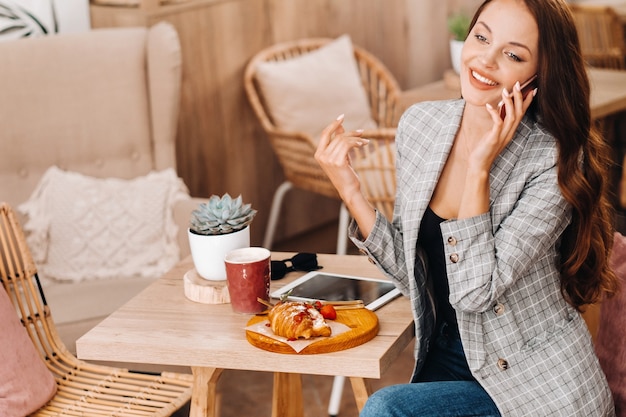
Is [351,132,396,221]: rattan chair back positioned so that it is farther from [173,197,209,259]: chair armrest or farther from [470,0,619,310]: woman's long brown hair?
[470,0,619,310]: woman's long brown hair

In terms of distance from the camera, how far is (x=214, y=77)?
11.0 feet

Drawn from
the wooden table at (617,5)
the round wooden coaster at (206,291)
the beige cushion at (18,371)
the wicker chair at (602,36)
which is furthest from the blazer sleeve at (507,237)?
the wooden table at (617,5)

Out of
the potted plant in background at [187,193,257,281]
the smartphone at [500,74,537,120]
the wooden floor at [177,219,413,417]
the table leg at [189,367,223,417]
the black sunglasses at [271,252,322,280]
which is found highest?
the smartphone at [500,74,537,120]

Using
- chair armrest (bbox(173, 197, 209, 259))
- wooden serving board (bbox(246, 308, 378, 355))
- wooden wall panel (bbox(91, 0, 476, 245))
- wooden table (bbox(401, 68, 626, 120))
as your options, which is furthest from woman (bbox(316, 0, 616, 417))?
wooden wall panel (bbox(91, 0, 476, 245))

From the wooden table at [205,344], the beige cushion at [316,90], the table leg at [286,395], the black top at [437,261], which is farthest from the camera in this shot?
the beige cushion at [316,90]

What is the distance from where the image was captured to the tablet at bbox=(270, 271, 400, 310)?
177 centimetres

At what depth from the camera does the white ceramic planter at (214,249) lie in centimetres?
178

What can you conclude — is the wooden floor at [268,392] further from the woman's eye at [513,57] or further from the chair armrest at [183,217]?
the woman's eye at [513,57]

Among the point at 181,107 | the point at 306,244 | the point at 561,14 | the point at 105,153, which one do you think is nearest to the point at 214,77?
the point at 181,107

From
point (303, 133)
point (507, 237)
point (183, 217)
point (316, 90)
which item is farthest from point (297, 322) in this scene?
point (316, 90)

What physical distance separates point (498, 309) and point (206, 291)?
511mm

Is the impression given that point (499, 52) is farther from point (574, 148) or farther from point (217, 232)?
point (217, 232)

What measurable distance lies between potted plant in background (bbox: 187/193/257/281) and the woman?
199 millimetres

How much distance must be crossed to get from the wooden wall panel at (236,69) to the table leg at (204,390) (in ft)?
5.65
